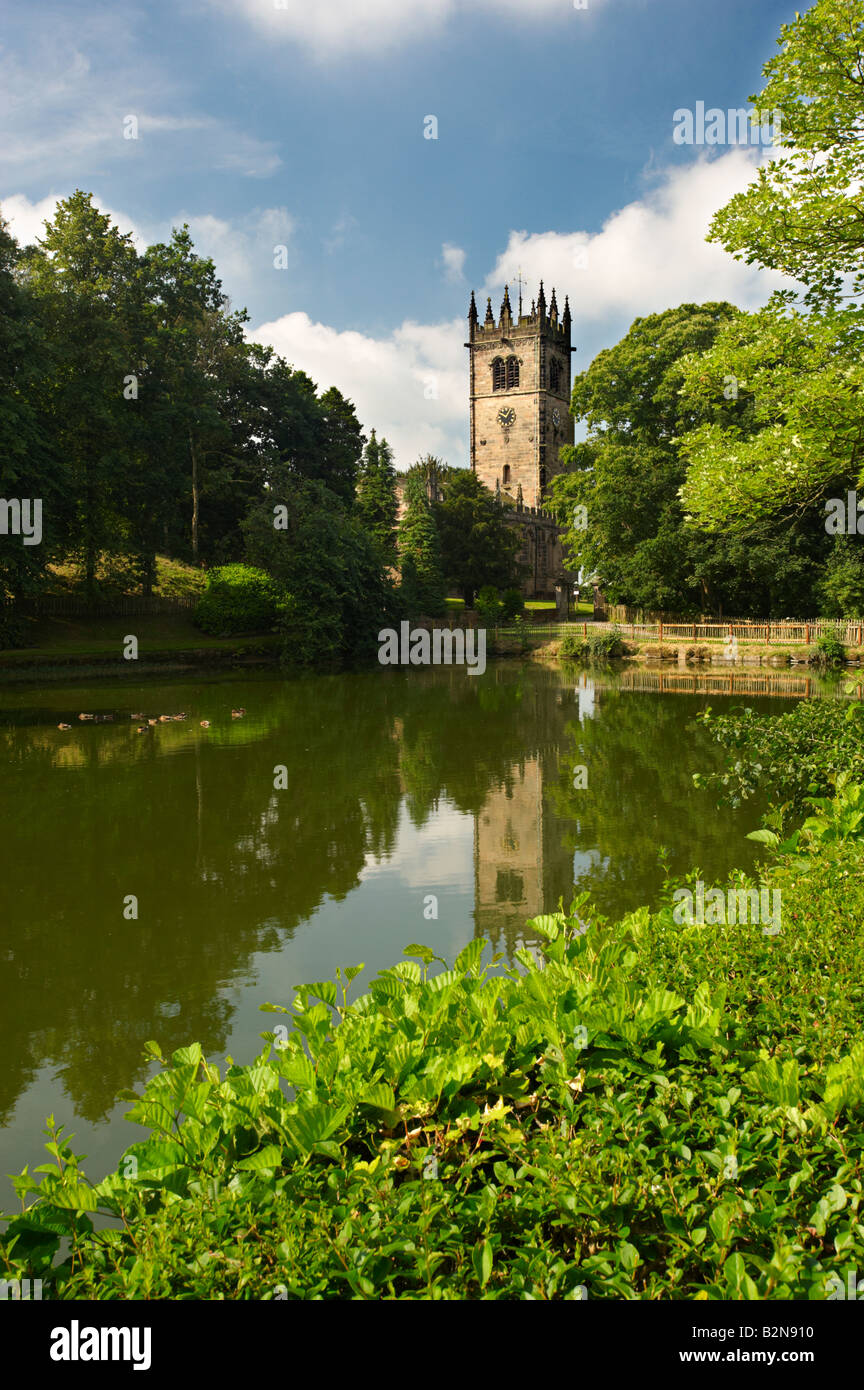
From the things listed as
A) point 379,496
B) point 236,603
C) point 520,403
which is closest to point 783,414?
point 236,603

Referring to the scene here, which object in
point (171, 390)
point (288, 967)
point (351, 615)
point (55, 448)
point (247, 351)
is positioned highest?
point (247, 351)

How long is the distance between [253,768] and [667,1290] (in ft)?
42.3

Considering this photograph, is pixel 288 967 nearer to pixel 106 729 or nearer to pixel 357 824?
pixel 357 824

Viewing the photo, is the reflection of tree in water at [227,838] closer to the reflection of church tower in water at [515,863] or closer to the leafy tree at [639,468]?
the reflection of church tower in water at [515,863]

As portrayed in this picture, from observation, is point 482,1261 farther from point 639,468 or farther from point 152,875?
point 639,468

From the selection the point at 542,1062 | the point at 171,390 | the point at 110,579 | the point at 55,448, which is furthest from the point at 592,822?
the point at 171,390

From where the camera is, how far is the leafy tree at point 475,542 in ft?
212

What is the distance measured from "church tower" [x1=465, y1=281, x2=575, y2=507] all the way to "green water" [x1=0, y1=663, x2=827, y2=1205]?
70970 millimetres

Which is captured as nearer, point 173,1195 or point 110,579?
point 173,1195

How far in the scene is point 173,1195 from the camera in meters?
2.46

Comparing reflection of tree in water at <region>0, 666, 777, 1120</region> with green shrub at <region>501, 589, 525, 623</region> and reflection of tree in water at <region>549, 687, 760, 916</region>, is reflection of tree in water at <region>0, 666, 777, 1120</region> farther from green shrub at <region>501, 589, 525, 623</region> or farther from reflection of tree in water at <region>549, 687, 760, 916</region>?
green shrub at <region>501, 589, 525, 623</region>

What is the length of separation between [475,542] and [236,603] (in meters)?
29.4

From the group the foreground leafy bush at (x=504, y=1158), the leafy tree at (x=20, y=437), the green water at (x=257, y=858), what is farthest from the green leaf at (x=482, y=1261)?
the leafy tree at (x=20, y=437)

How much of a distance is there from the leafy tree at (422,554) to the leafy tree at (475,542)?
642cm
